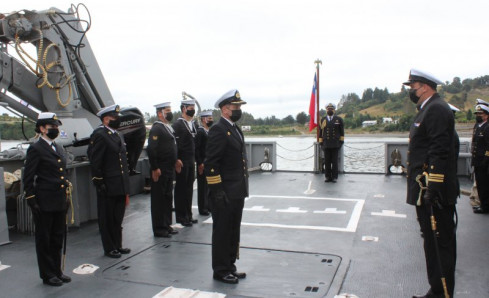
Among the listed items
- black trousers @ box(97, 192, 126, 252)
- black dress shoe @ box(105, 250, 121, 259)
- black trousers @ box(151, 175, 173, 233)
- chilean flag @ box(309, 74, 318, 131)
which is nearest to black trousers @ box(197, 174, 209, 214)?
black trousers @ box(151, 175, 173, 233)

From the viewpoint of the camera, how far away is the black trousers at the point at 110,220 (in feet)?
14.6

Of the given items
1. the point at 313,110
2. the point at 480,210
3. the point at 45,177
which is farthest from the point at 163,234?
the point at 313,110

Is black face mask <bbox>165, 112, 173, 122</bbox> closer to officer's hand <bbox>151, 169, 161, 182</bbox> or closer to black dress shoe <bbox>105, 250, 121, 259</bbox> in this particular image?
officer's hand <bbox>151, 169, 161, 182</bbox>

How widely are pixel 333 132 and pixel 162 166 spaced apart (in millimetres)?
4837

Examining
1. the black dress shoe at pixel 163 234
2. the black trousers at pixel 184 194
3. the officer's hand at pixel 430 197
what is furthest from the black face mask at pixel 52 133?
the officer's hand at pixel 430 197

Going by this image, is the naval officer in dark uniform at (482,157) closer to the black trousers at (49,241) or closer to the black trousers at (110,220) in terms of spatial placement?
the black trousers at (110,220)

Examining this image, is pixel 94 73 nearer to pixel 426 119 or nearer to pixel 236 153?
pixel 236 153

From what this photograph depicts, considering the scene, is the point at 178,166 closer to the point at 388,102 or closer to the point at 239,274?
the point at 239,274

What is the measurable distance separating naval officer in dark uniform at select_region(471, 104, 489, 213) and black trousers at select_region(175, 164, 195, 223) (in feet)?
13.5

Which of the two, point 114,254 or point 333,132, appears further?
point 333,132

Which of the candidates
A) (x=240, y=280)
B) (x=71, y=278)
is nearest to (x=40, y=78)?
(x=71, y=278)

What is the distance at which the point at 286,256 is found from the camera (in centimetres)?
426

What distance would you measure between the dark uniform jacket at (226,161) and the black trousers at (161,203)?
1.78 metres

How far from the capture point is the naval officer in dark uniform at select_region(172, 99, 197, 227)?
5.81m
